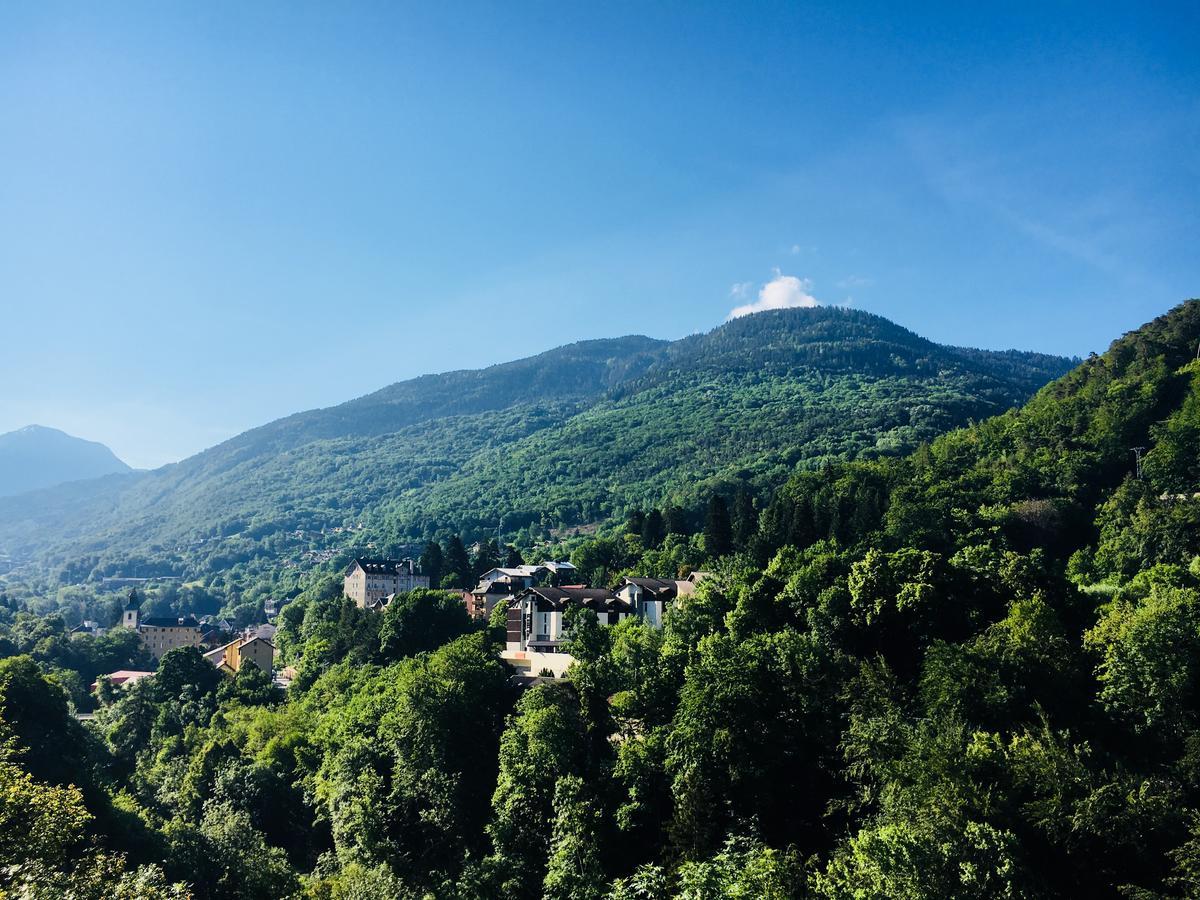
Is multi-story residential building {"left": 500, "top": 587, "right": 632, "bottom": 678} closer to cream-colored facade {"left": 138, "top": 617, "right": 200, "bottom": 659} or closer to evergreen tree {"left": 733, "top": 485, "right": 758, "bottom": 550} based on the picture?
evergreen tree {"left": 733, "top": 485, "right": 758, "bottom": 550}

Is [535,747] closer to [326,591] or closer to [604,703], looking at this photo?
[604,703]

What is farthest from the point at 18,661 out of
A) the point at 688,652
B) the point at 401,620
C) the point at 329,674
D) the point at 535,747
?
the point at 688,652

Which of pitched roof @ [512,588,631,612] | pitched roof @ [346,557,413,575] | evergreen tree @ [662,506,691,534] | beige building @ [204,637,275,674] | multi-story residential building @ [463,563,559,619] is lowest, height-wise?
beige building @ [204,637,275,674]

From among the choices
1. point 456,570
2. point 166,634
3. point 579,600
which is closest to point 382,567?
point 456,570

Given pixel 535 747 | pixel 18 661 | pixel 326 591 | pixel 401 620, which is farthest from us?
pixel 326 591

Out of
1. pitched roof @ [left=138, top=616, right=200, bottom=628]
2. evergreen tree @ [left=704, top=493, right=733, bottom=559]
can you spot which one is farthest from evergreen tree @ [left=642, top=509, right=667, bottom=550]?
pitched roof @ [left=138, top=616, right=200, bottom=628]
